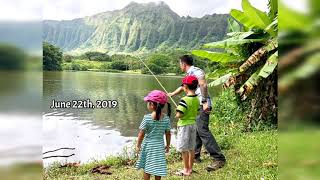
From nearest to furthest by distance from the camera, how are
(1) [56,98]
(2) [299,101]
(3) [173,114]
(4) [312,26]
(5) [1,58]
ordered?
(4) [312,26] < (2) [299,101] < (5) [1,58] < (1) [56,98] < (3) [173,114]

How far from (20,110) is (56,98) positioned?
1.55ft

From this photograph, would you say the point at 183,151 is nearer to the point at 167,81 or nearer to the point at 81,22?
the point at 167,81

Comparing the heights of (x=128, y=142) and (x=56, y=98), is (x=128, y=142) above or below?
below

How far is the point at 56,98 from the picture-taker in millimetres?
3137

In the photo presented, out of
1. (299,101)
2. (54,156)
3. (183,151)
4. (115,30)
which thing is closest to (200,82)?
(183,151)

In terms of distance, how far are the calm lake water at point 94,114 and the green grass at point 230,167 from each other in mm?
89

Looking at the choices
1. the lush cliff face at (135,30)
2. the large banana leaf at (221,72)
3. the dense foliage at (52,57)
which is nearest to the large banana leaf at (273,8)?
the lush cliff face at (135,30)

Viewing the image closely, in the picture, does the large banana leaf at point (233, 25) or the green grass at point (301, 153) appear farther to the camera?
the large banana leaf at point (233, 25)

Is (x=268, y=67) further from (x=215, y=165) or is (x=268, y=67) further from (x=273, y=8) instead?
(x=215, y=165)

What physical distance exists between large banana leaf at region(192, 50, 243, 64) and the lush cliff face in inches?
3.4

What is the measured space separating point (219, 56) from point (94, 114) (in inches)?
51.0

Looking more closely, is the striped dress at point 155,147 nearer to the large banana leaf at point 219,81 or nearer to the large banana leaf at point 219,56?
the large banana leaf at point 219,56

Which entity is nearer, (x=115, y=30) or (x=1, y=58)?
(x=1, y=58)

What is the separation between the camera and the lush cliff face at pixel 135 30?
129 inches
